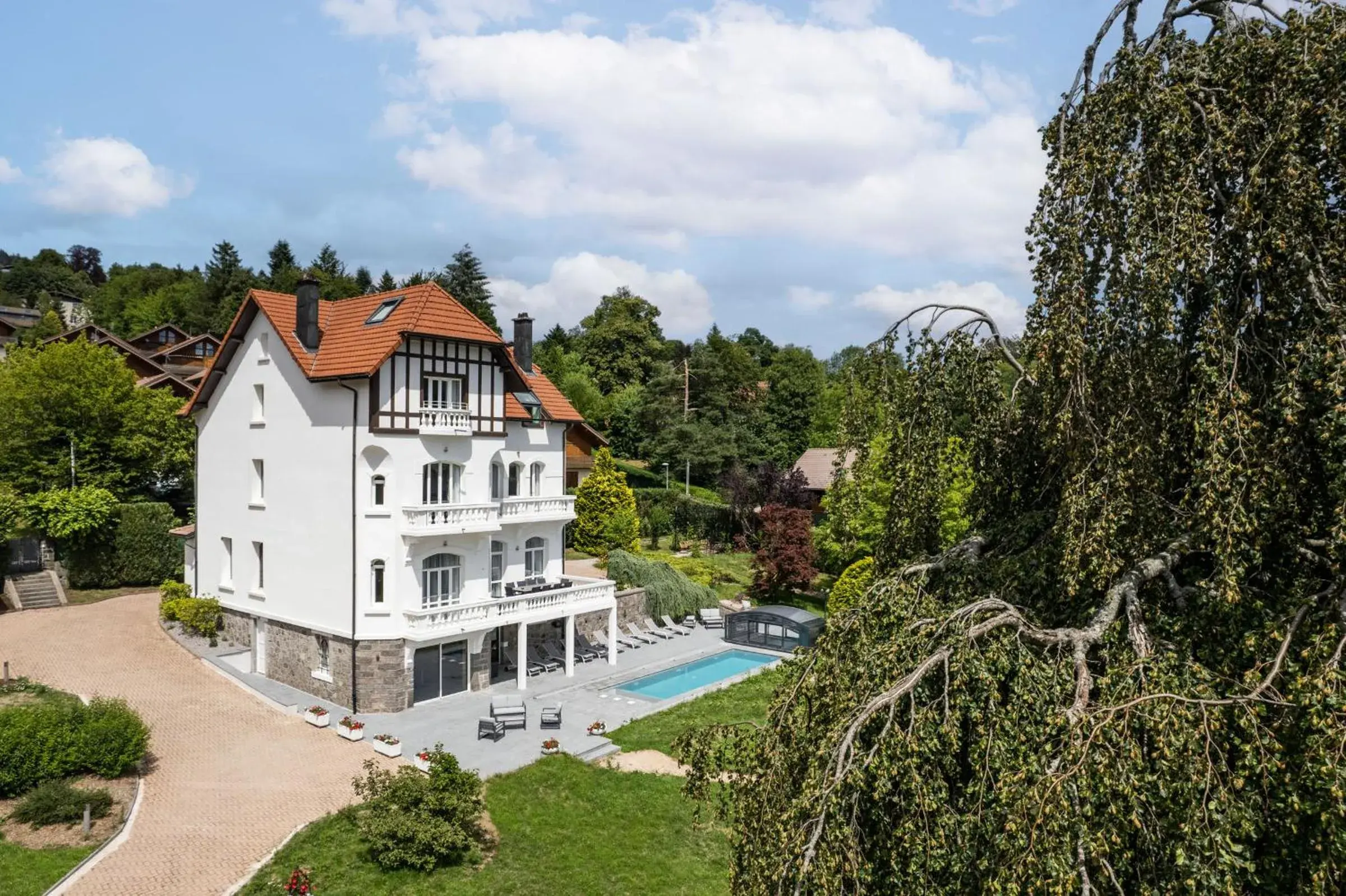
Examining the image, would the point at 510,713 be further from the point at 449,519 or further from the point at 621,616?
the point at 621,616

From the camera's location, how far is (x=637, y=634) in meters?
30.7

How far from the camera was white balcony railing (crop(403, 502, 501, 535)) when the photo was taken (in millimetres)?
21969

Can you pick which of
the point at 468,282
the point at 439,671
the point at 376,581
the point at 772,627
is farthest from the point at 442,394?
the point at 468,282

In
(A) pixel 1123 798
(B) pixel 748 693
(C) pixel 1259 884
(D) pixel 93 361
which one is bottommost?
(B) pixel 748 693

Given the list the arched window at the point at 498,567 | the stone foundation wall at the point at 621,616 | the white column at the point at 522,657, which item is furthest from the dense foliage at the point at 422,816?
the stone foundation wall at the point at 621,616

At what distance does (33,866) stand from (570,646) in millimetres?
14025

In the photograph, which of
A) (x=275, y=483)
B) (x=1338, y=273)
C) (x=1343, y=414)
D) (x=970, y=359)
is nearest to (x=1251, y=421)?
(x=1343, y=414)

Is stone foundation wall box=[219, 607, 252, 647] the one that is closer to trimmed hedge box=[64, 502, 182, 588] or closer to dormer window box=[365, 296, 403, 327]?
trimmed hedge box=[64, 502, 182, 588]

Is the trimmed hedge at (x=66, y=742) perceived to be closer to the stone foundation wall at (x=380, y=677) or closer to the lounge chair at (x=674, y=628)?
the stone foundation wall at (x=380, y=677)

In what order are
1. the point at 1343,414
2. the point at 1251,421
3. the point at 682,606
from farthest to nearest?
the point at 682,606 < the point at 1251,421 < the point at 1343,414

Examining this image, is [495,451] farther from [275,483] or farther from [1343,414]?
[1343,414]

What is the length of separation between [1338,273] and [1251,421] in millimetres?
1125

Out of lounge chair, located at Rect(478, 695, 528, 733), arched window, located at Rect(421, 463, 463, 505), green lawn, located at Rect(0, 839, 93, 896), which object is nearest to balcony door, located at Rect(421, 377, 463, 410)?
arched window, located at Rect(421, 463, 463, 505)

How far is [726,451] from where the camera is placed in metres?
51.8
